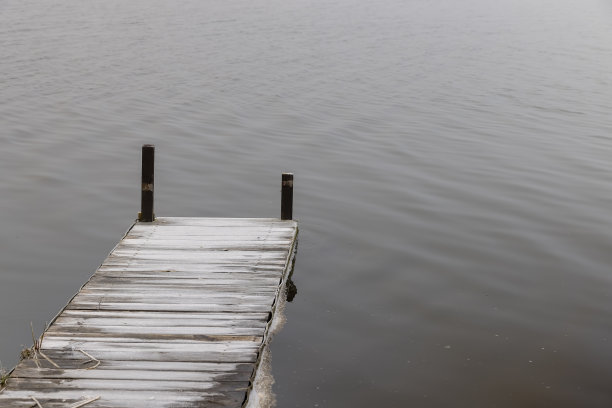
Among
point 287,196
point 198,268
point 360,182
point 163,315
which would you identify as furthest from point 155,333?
point 360,182

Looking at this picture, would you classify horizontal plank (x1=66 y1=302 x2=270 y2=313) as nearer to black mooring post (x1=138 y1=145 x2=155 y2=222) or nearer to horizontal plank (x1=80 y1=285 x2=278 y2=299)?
A: horizontal plank (x1=80 y1=285 x2=278 y2=299)

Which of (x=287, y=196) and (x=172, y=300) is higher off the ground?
(x=287, y=196)

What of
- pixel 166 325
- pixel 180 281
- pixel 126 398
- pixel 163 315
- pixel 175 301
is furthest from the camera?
pixel 180 281

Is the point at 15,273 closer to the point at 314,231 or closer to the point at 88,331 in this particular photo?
the point at 88,331

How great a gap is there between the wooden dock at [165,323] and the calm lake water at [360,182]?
2.43 feet

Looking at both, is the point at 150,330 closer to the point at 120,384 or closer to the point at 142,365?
the point at 142,365

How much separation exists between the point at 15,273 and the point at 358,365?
5403 millimetres

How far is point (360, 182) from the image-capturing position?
1792cm

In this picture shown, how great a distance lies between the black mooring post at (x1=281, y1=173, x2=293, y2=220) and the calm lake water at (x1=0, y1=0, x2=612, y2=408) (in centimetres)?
60

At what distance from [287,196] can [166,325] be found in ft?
15.1

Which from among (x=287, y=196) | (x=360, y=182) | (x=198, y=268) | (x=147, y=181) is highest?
(x=147, y=181)

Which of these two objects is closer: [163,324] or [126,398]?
[126,398]

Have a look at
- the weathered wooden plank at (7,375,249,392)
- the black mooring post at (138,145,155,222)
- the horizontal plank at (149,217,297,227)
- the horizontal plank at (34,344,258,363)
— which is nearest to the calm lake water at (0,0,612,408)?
the horizontal plank at (149,217,297,227)

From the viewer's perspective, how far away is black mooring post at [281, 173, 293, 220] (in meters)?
13.9
